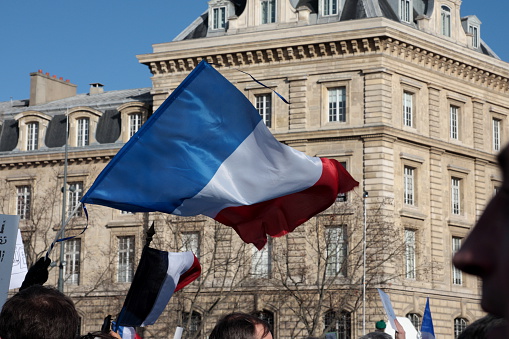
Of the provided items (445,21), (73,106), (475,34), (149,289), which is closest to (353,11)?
(445,21)

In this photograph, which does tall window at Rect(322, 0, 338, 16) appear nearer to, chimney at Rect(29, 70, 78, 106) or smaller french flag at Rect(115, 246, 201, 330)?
chimney at Rect(29, 70, 78, 106)

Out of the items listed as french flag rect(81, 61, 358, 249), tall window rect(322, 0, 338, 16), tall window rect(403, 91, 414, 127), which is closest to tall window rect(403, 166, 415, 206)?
tall window rect(403, 91, 414, 127)

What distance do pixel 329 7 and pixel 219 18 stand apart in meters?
5.73

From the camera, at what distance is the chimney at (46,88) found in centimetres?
6406

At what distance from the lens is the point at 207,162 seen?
996cm

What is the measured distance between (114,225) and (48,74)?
13.8m

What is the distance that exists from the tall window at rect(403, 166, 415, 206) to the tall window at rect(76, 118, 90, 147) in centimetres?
1711

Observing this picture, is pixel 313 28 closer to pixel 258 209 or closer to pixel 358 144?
pixel 358 144

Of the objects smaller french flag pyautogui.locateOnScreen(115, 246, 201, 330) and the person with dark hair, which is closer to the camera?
the person with dark hair

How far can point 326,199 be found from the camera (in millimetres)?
10992

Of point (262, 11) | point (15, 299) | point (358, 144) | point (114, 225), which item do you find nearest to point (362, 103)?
point (358, 144)

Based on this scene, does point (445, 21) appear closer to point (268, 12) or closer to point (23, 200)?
point (268, 12)

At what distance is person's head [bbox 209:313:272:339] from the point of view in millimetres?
5195

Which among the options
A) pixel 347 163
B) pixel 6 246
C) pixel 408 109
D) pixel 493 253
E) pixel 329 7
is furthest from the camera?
pixel 329 7
